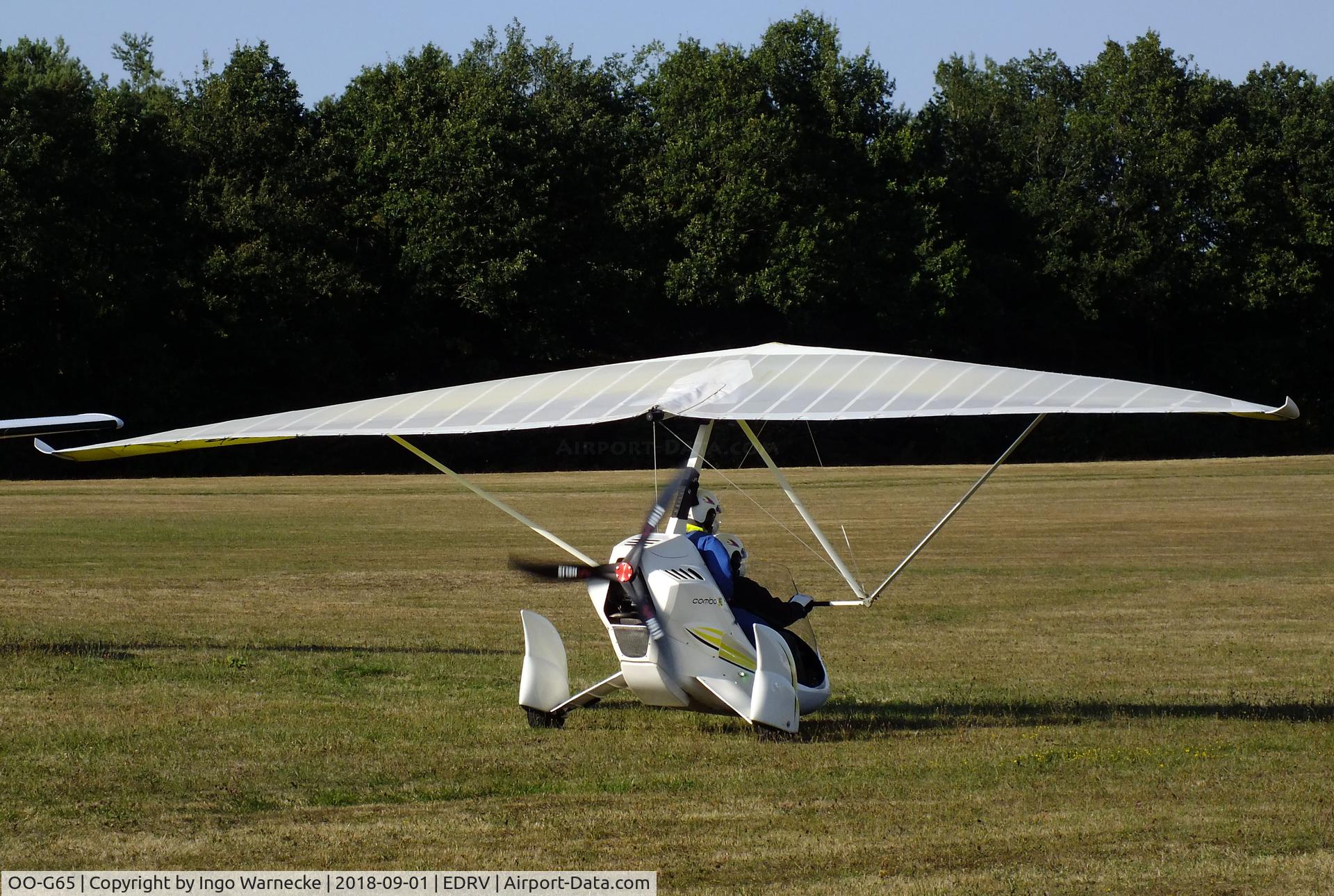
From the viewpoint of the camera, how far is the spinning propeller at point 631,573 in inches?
346

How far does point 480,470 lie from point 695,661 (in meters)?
40.3

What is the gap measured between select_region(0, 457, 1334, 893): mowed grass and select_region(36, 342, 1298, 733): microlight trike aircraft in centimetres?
42

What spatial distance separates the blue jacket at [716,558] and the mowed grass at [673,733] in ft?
3.36

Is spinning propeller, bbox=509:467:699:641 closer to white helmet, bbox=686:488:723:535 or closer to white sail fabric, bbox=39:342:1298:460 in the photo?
white helmet, bbox=686:488:723:535

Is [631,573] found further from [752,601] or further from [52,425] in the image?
[52,425]

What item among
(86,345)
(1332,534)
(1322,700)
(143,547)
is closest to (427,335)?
(86,345)

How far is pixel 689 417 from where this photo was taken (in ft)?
29.1

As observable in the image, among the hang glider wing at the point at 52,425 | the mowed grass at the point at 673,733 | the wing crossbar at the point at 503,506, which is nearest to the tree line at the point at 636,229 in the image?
the mowed grass at the point at 673,733

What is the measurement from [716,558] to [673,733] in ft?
4.16

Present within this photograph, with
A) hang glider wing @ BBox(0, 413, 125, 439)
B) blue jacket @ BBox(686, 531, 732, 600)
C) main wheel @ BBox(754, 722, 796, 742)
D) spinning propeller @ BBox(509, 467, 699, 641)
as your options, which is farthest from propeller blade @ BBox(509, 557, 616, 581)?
hang glider wing @ BBox(0, 413, 125, 439)

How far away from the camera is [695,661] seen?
9031 millimetres

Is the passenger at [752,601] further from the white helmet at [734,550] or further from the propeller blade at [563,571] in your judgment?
the propeller blade at [563,571]

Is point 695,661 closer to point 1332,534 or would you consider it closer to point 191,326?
point 1332,534

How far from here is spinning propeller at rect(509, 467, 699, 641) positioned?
879cm
